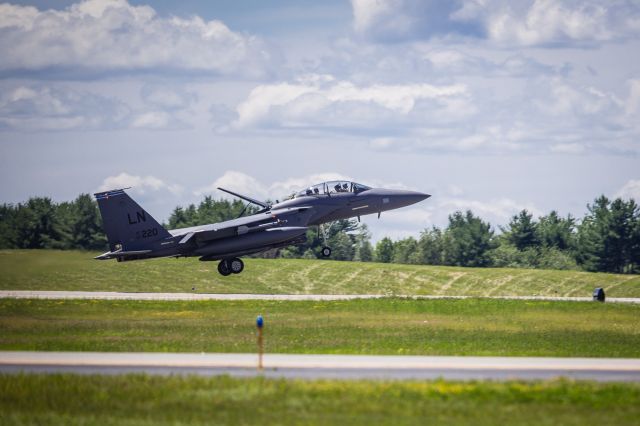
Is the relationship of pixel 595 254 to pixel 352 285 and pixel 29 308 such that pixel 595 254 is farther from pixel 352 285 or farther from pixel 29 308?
pixel 29 308

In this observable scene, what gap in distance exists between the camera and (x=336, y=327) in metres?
33.7

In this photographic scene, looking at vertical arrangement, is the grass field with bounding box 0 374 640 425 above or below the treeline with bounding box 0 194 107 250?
below

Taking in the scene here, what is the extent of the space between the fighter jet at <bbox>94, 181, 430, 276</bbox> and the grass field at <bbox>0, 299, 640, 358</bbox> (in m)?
4.45

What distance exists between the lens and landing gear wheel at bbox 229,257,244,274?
48.2m

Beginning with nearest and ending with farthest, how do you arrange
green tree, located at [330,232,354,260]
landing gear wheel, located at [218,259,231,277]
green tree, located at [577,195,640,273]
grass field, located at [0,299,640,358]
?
grass field, located at [0,299,640,358], landing gear wheel, located at [218,259,231,277], green tree, located at [577,195,640,273], green tree, located at [330,232,354,260]

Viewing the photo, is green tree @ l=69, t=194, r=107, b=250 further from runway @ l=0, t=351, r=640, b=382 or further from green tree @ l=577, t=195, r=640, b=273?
green tree @ l=577, t=195, r=640, b=273

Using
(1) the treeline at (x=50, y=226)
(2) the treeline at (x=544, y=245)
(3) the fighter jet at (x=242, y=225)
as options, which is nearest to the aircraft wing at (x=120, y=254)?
(3) the fighter jet at (x=242, y=225)

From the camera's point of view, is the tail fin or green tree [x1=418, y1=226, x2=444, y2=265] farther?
green tree [x1=418, y1=226, x2=444, y2=265]

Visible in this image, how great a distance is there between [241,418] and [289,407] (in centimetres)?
105

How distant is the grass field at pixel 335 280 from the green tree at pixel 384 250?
187ft

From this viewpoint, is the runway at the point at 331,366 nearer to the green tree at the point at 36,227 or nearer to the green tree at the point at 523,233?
the green tree at the point at 36,227

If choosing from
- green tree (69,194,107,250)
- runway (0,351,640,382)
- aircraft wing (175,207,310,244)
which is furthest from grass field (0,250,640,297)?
runway (0,351,640,382)

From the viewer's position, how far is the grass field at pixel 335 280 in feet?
174

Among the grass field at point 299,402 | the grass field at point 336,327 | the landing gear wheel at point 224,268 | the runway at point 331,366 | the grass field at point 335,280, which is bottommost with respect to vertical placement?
the grass field at point 299,402
